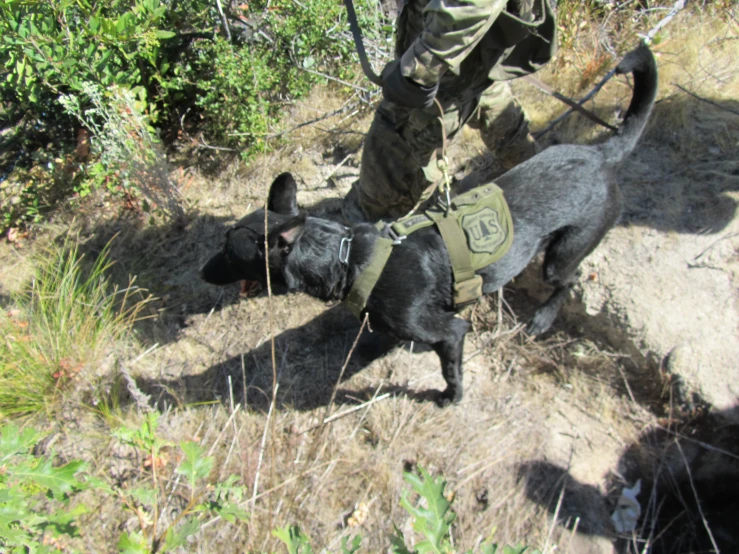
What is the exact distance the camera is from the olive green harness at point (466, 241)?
2588mm

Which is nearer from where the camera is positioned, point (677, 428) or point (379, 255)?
point (379, 255)

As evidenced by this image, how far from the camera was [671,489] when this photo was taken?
3.04 metres

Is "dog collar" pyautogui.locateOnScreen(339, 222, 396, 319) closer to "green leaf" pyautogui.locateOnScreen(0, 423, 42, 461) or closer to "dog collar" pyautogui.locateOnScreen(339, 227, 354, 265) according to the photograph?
"dog collar" pyautogui.locateOnScreen(339, 227, 354, 265)

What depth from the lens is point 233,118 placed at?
13.9 feet

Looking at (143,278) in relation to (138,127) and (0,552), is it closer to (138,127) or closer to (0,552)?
(138,127)

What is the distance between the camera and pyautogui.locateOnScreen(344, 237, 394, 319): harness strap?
8.41 ft

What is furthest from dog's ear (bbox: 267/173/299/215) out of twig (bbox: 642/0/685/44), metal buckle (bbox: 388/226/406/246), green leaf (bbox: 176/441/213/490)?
twig (bbox: 642/0/685/44)

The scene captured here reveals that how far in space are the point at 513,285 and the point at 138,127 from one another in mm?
3351

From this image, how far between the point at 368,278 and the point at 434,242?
46cm

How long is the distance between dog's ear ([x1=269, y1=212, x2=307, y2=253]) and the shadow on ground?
2021 millimetres

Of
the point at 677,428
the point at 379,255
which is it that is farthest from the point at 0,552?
the point at 677,428

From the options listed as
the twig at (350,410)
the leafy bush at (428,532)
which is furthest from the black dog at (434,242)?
the leafy bush at (428,532)

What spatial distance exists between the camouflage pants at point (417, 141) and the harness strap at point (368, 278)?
889mm

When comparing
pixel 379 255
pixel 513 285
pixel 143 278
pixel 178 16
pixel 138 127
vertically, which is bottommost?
pixel 143 278
